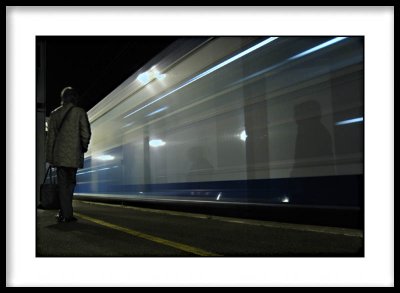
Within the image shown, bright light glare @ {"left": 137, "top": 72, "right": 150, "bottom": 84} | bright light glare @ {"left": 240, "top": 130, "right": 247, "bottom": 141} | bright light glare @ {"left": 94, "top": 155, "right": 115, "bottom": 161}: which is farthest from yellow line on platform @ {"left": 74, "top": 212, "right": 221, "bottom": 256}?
bright light glare @ {"left": 94, "top": 155, "right": 115, "bottom": 161}

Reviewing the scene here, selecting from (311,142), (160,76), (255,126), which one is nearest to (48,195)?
(160,76)

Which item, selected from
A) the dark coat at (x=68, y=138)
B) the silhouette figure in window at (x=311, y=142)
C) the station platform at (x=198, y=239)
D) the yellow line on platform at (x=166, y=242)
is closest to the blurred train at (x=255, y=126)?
the silhouette figure in window at (x=311, y=142)

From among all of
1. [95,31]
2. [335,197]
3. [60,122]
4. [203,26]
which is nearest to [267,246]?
[335,197]

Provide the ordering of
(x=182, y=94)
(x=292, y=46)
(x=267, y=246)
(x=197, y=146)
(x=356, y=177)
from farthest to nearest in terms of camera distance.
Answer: (x=182, y=94), (x=197, y=146), (x=292, y=46), (x=356, y=177), (x=267, y=246)

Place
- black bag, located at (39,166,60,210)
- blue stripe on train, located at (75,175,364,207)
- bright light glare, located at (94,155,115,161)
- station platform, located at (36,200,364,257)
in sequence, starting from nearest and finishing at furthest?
station platform, located at (36,200,364,257) < blue stripe on train, located at (75,175,364,207) < black bag, located at (39,166,60,210) < bright light glare, located at (94,155,115,161)

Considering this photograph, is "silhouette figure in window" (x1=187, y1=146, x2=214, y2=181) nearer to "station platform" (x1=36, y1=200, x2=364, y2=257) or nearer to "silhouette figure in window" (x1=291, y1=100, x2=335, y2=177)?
"station platform" (x1=36, y1=200, x2=364, y2=257)

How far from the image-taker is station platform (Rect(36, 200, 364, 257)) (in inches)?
110

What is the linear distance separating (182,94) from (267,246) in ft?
8.93

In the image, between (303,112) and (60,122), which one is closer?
(303,112)

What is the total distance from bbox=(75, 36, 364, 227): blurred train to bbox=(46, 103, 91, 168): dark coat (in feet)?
4.34

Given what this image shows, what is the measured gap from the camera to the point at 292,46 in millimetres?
3734

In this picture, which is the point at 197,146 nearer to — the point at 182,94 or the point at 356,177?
the point at 182,94

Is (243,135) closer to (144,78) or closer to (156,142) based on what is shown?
(156,142)
